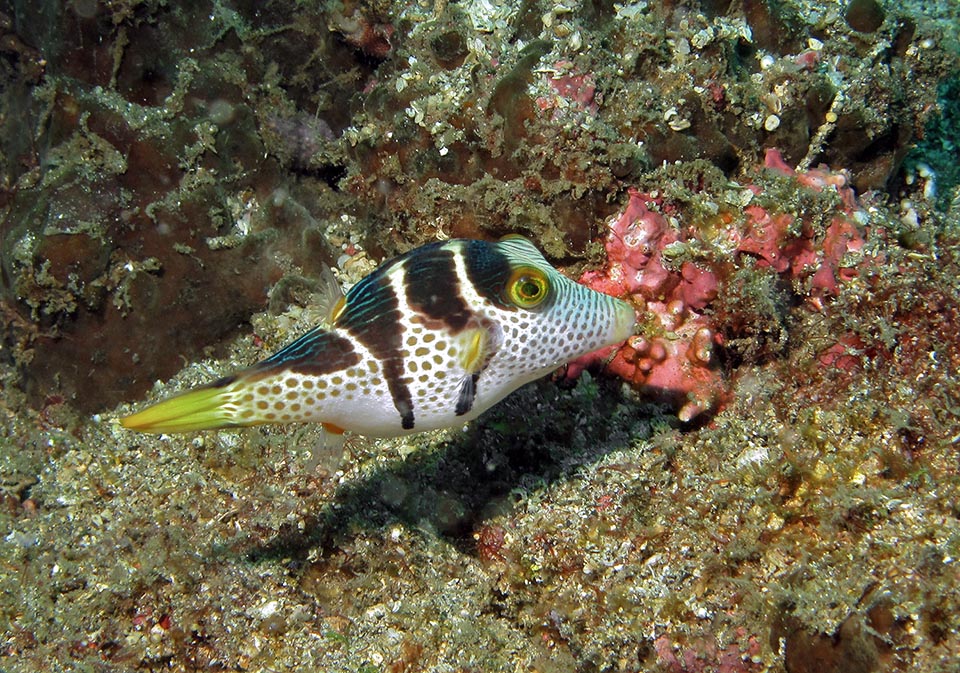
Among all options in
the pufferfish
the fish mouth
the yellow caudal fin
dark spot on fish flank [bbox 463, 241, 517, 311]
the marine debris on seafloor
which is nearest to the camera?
the yellow caudal fin

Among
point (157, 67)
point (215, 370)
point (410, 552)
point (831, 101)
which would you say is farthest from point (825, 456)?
point (157, 67)

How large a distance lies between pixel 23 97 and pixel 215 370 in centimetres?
281

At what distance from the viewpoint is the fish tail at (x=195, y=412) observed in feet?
7.89

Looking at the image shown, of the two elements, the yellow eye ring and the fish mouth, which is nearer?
the yellow eye ring

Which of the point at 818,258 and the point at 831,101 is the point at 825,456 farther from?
the point at 831,101

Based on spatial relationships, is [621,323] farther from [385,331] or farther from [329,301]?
[329,301]

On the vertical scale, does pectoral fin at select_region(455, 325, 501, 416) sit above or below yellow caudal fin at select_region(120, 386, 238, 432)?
above

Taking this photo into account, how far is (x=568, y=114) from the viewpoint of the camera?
412cm

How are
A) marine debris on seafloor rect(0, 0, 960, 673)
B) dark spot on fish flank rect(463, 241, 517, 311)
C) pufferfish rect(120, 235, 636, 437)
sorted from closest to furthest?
pufferfish rect(120, 235, 636, 437), dark spot on fish flank rect(463, 241, 517, 311), marine debris on seafloor rect(0, 0, 960, 673)

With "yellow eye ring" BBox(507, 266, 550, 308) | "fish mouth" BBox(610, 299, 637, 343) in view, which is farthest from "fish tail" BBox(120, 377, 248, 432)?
"fish mouth" BBox(610, 299, 637, 343)

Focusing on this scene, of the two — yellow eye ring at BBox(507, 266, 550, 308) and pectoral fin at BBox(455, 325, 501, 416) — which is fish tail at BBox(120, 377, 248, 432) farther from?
yellow eye ring at BBox(507, 266, 550, 308)

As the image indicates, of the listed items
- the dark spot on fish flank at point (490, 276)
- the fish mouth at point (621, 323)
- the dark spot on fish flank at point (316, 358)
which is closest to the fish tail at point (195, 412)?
the dark spot on fish flank at point (316, 358)

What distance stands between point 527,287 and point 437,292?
0.39 metres

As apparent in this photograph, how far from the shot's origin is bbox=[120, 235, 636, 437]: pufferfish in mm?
2631
